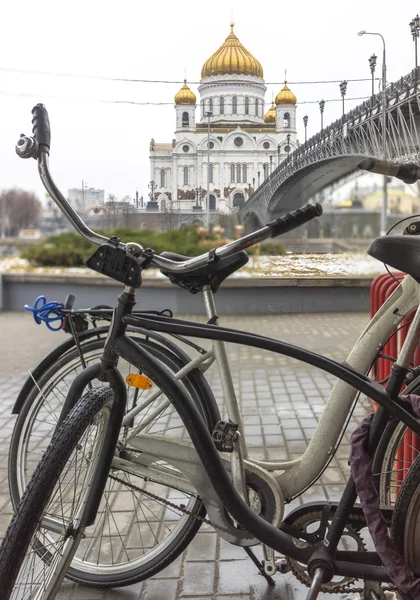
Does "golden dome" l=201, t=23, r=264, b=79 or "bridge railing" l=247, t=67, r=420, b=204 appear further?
"golden dome" l=201, t=23, r=264, b=79

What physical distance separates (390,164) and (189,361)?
737 mm

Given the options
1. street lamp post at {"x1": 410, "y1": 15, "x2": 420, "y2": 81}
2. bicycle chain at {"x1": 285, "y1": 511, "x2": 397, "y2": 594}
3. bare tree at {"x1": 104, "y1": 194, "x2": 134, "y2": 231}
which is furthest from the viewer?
street lamp post at {"x1": 410, "y1": 15, "x2": 420, "y2": 81}

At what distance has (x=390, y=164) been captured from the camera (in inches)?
61.1

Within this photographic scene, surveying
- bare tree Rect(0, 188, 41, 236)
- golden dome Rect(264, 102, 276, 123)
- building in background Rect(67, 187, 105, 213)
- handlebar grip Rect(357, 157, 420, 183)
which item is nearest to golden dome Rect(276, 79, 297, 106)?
golden dome Rect(264, 102, 276, 123)

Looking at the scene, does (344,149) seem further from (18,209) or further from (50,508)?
(18,209)

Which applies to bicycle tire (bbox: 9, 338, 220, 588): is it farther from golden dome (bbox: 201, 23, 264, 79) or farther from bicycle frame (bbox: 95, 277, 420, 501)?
golden dome (bbox: 201, 23, 264, 79)

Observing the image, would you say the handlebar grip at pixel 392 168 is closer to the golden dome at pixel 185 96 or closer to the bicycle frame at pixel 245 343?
the bicycle frame at pixel 245 343

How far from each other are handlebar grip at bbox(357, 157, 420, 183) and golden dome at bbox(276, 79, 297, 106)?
260cm

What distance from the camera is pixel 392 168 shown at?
155 cm

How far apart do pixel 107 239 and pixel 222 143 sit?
2147mm

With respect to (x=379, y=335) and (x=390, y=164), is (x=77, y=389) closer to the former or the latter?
(x=379, y=335)

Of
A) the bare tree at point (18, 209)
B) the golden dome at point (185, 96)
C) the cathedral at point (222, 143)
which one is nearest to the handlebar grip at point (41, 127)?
the cathedral at point (222, 143)

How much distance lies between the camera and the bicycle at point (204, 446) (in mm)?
1457

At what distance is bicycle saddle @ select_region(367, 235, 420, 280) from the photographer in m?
1.44
